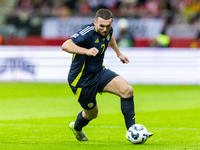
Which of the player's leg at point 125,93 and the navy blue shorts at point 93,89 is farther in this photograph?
the navy blue shorts at point 93,89

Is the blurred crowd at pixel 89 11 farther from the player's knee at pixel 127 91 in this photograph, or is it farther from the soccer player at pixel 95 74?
the player's knee at pixel 127 91

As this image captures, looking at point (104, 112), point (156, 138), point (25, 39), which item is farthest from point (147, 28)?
point (156, 138)

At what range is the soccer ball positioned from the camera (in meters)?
5.71

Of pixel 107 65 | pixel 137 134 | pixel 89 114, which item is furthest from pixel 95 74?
pixel 107 65

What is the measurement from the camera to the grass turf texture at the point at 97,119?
6.02 m

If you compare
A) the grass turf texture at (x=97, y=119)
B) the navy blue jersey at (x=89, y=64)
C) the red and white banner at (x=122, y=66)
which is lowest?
the red and white banner at (x=122, y=66)

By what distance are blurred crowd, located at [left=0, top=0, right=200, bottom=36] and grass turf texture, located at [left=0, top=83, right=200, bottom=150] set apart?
217 inches

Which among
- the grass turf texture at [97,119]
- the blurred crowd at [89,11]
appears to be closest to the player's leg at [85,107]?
the grass turf texture at [97,119]

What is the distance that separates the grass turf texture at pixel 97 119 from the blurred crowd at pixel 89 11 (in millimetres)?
5517

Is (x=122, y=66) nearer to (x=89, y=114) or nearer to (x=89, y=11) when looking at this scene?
(x=89, y=11)

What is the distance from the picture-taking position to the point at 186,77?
16047 mm

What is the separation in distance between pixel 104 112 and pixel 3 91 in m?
5.08

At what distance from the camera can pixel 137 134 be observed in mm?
5715

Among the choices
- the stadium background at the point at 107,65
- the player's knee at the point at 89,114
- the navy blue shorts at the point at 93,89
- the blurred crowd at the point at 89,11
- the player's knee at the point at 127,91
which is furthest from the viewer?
the blurred crowd at the point at 89,11
